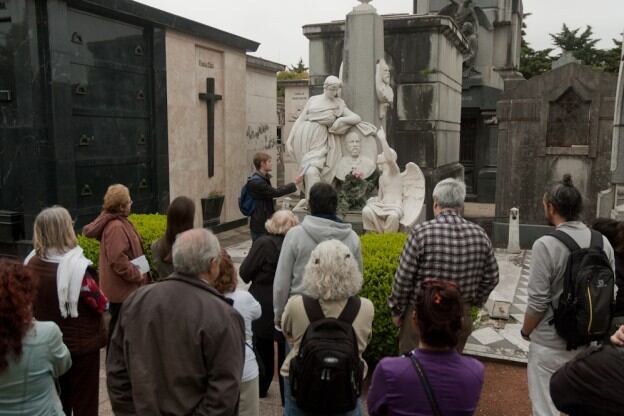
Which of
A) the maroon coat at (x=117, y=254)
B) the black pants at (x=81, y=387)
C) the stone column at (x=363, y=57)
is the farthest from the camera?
the stone column at (x=363, y=57)

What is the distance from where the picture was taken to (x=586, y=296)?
3170mm

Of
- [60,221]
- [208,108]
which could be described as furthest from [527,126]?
[60,221]

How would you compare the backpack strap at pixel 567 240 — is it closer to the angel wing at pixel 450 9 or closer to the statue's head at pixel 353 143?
the statue's head at pixel 353 143

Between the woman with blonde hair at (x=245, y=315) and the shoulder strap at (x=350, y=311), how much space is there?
0.62m

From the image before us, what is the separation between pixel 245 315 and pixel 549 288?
187cm

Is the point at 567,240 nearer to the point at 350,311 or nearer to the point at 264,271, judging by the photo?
the point at 350,311

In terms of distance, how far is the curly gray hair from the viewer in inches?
111

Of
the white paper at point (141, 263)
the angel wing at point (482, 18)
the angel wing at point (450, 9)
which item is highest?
the angel wing at point (450, 9)

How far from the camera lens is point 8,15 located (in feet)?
25.0

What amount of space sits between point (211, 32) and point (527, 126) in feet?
22.7

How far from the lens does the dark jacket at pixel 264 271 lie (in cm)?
420

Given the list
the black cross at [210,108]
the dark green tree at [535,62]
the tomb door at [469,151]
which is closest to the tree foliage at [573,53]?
the dark green tree at [535,62]

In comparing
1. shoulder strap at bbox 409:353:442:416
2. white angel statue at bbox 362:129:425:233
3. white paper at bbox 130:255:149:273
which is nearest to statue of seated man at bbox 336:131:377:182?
white angel statue at bbox 362:129:425:233

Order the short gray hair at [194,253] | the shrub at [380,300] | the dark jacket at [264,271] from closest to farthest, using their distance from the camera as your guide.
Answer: the short gray hair at [194,253]
the dark jacket at [264,271]
the shrub at [380,300]
